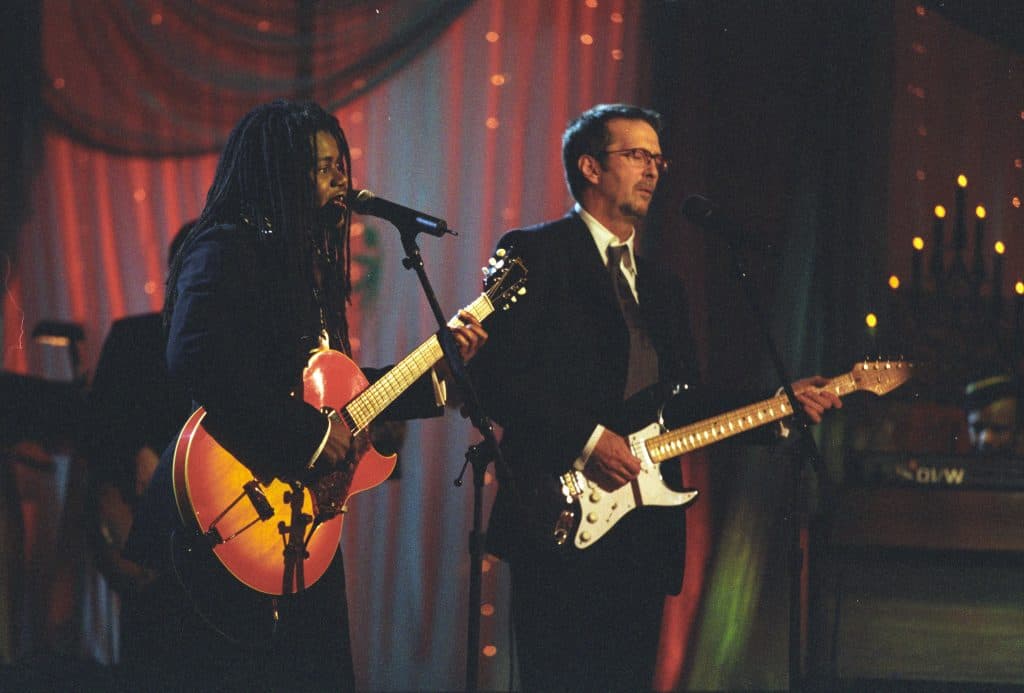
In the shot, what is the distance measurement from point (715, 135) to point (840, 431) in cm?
120

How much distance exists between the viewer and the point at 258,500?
235 cm

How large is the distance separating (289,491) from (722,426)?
1.25 m

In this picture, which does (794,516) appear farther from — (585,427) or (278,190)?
(278,190)

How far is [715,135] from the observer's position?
4.04 m

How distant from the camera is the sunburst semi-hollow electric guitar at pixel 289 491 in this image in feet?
7.50


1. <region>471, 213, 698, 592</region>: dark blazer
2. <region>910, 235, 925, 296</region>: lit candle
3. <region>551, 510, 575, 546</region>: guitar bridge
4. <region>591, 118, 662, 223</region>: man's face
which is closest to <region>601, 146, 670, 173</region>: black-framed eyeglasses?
<region>591, 118, 662, 223</region>: man's face

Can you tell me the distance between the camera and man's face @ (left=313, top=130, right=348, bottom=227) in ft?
8.10

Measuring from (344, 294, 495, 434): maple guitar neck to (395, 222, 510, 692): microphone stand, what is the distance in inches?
8.9

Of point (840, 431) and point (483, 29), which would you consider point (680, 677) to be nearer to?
point (840, 431)

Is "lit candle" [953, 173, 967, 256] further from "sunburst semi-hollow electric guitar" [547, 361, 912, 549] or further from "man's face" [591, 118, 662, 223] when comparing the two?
"man's face" [591, 118, 662, 223]

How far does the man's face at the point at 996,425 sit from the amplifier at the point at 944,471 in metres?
0.39

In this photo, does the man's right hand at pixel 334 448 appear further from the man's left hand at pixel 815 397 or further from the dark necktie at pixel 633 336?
the man's left hand at pixel 815 397

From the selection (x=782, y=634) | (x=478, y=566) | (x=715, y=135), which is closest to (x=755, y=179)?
(x=715, y=135)

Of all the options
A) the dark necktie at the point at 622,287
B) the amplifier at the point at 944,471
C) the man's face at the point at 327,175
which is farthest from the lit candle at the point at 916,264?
the man's face at the point at 327,175
